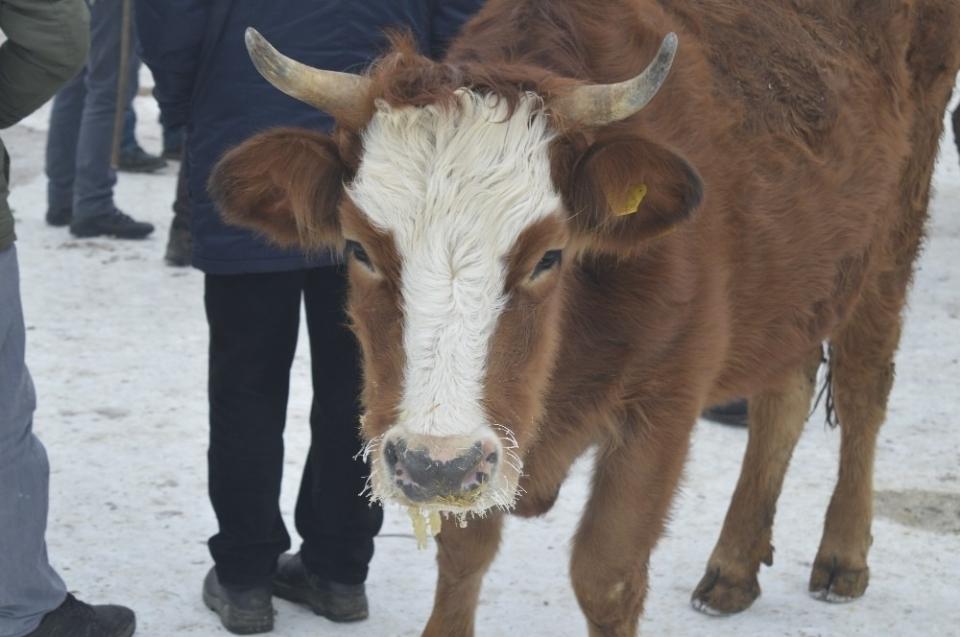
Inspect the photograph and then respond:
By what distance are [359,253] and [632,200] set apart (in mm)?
665

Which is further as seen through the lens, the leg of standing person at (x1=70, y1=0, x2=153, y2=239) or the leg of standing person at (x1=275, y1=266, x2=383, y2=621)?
the leg of standing person at (x1=70, y1=0, x2=153, y2=239)

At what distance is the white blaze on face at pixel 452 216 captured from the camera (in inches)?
121

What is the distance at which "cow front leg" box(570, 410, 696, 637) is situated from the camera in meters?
3.84

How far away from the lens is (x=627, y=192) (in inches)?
133

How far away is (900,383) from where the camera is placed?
22.7 ft

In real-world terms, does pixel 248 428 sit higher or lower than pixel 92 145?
higher

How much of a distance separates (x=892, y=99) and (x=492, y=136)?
208 cm

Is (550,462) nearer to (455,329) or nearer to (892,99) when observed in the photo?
(455,329)

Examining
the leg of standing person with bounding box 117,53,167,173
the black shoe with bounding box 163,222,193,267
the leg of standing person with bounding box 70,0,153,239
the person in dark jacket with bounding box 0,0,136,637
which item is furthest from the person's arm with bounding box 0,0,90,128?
the leg of standing person with bounding box 117,53,167,173

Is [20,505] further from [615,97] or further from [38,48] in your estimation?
[615,97]

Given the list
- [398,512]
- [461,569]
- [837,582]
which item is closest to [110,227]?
[398,512]

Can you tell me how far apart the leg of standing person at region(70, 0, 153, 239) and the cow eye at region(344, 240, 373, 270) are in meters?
5.92

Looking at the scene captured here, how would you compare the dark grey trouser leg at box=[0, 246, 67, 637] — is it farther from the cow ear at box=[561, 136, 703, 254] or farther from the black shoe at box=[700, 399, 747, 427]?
the black shoe at box=[700, 399, 747, 427]

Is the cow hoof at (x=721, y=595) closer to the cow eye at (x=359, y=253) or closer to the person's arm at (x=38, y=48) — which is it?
the cow eye at (x=359, y=253)
